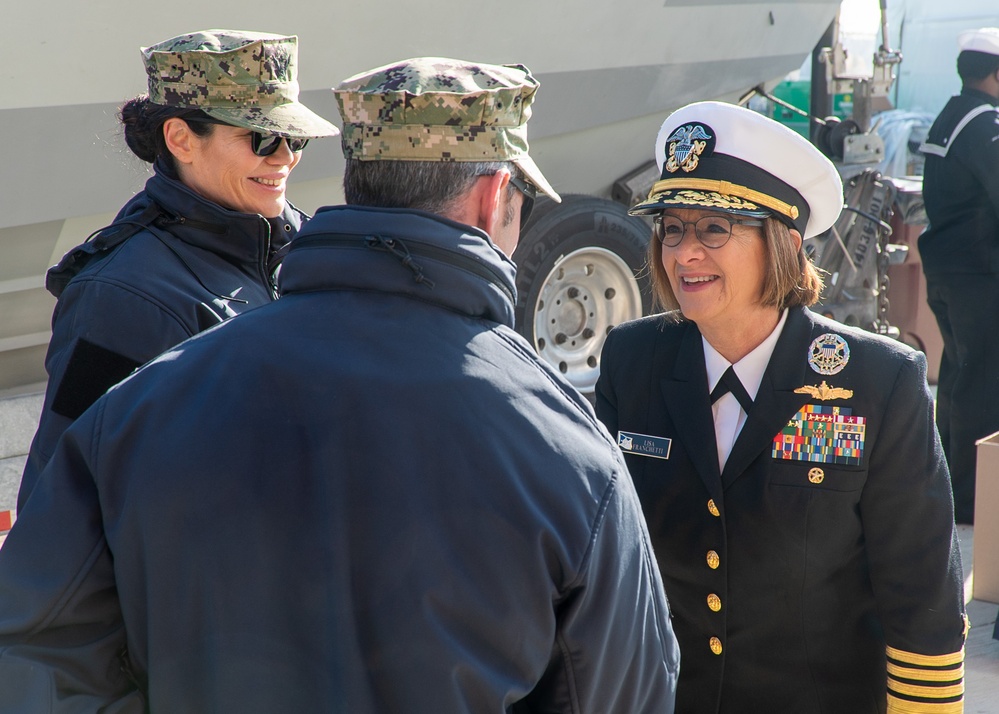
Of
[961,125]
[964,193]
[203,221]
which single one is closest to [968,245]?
[964,193]

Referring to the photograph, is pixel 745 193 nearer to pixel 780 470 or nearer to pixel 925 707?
pixel 780 470

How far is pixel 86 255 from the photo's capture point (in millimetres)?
2102

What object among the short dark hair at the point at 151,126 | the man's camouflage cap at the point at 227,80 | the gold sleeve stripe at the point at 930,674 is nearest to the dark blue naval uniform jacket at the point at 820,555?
the gold sleeve stripe at the point at 930,674

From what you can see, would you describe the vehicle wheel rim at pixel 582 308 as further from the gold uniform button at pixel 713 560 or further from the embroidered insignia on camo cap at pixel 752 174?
the gold uniform button at pixel 713 560

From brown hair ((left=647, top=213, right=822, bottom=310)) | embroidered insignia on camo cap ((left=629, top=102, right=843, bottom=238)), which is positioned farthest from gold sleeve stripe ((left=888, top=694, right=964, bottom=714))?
embroidered insignia on camo cap ((left=629, top=102, right=843, bottom=238))

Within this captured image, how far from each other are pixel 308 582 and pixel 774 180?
4.09 ft

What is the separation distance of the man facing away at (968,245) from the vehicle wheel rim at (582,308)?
1.46m

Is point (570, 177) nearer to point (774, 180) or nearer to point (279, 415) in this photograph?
point (774, 180)

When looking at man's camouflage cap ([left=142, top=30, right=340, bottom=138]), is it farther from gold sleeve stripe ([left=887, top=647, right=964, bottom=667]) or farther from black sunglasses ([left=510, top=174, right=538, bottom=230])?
gold sleeve stripe ([left=887, top=647, right=964, bottom=667])

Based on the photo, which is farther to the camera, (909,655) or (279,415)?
(909,655)

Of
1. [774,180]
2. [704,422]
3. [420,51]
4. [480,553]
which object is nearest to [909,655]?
[704,422]

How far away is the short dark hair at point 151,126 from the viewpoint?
223 centimetres

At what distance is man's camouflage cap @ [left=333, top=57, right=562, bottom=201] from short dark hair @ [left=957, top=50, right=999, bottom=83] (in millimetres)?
4278

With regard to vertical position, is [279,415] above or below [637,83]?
above
